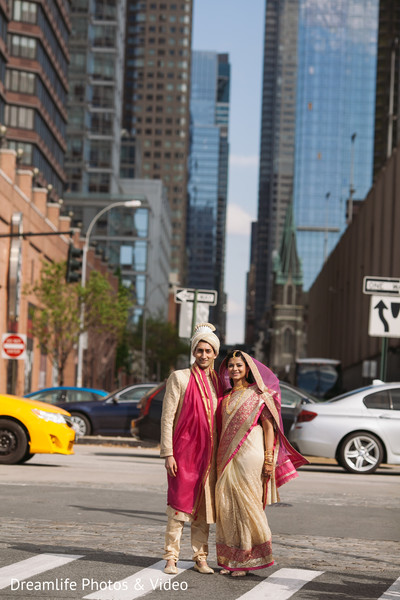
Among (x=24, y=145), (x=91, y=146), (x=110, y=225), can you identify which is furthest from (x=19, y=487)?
(x=91, y=146)

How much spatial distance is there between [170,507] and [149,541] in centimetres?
192

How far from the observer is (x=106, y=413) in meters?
26.0

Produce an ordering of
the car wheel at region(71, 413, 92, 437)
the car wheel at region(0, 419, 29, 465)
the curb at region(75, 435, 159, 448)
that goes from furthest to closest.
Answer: the car wheel at region(71, 413, 92, 437) < the curb at region(75, 435, 159, 448) < the car wheel at region(0, 419, 29, 465)

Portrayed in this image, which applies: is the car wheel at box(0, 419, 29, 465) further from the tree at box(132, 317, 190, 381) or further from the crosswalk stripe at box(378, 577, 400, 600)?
the tree at box(132, 317, 190, 381)

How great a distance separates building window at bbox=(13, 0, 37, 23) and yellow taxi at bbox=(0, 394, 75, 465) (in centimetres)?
5755

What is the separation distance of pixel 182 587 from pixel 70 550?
1.70 metres

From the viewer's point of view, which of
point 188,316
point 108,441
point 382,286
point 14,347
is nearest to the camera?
point 382,286

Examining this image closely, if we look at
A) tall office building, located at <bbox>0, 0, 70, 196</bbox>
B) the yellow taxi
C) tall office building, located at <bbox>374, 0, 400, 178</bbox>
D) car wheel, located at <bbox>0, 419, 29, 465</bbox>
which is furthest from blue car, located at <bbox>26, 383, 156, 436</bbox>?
tall office building, located at <bbox>374, 0, 400, 178</bbox>

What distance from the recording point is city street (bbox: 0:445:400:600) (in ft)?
23.2

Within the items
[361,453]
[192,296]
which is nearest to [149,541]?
[361,453]

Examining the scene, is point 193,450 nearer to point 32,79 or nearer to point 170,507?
point 170,507

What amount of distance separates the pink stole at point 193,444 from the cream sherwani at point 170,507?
0.05 meters

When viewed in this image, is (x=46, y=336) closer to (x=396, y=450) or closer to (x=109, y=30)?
(x=396, y=450)

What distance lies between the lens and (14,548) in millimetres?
8508
